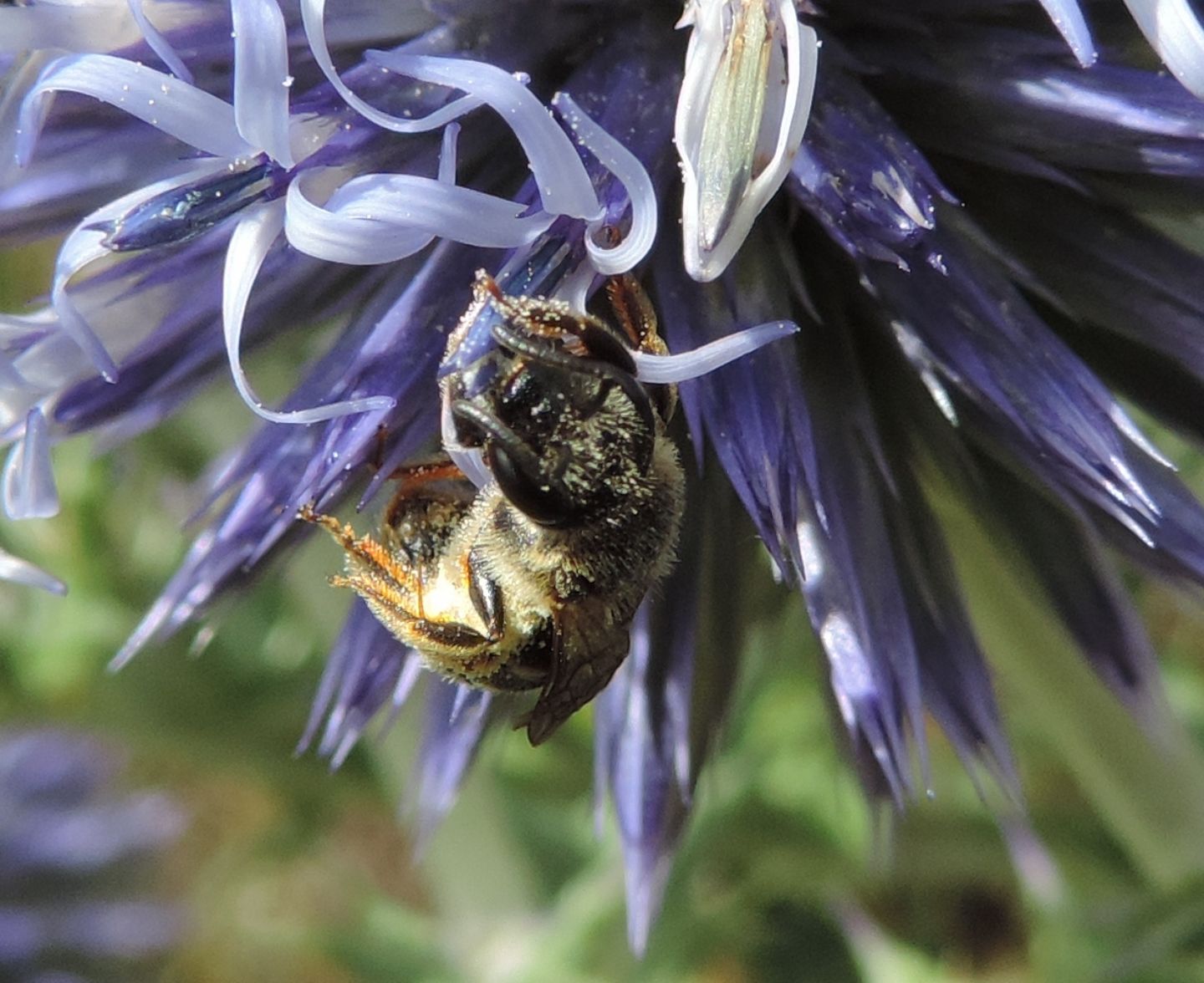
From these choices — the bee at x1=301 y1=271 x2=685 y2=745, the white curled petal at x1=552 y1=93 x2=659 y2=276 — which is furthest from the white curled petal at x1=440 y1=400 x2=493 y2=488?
the white curled petal at x1=552 y1=93 x2=659 y2=276

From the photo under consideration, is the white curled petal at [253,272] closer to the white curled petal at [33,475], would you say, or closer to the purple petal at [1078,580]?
the white curled petal at [33,475]

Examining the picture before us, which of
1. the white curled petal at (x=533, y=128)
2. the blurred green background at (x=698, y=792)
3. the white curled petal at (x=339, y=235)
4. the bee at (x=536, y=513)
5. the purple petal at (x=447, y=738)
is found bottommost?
the blurred green background at (x=698, y=792)

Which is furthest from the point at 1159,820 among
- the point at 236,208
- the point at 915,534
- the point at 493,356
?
the point at 236,208

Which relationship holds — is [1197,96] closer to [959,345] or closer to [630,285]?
[959,345]

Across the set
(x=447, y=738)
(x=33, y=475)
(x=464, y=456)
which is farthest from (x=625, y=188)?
(x=447, y=738)

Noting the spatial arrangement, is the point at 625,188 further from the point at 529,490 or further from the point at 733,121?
the point at 529,490

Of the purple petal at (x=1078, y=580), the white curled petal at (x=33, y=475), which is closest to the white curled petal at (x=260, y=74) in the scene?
the white curled petal at (x=33, y=475)
